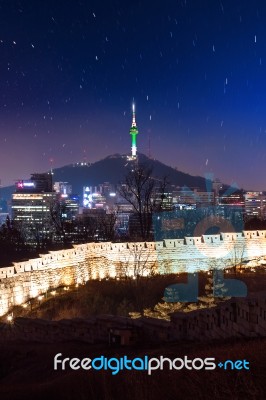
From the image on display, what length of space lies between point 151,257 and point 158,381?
635 inches

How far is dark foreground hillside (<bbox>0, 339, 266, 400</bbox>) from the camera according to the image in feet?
15.5

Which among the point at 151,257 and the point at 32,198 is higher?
the point at 32,198

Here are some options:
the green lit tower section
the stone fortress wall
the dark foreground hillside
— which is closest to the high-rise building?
the green lit tower section

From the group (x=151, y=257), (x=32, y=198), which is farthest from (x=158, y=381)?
(x=32, y=198)

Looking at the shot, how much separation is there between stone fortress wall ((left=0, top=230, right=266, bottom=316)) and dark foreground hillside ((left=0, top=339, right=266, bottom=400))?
447 inches

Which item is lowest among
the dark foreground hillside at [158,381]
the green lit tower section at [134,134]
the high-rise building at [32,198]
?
the dark foreground hillside at [158,381]

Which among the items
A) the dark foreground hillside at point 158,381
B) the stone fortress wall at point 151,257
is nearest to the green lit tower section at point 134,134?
→ the stone fortress wall at point 151,257

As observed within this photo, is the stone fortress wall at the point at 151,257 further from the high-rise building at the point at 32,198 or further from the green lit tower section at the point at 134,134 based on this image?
the green lit tower section at the point at 134,134

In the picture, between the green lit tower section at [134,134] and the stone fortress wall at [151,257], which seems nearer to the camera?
the stone fortress wall at [151,257]

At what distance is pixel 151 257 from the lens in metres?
21.4

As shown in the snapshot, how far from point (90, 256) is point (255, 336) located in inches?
588

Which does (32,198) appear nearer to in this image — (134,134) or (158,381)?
(134,134)

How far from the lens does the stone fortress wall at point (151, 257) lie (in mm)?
19314

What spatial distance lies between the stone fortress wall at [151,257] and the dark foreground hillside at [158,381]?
1136cm
